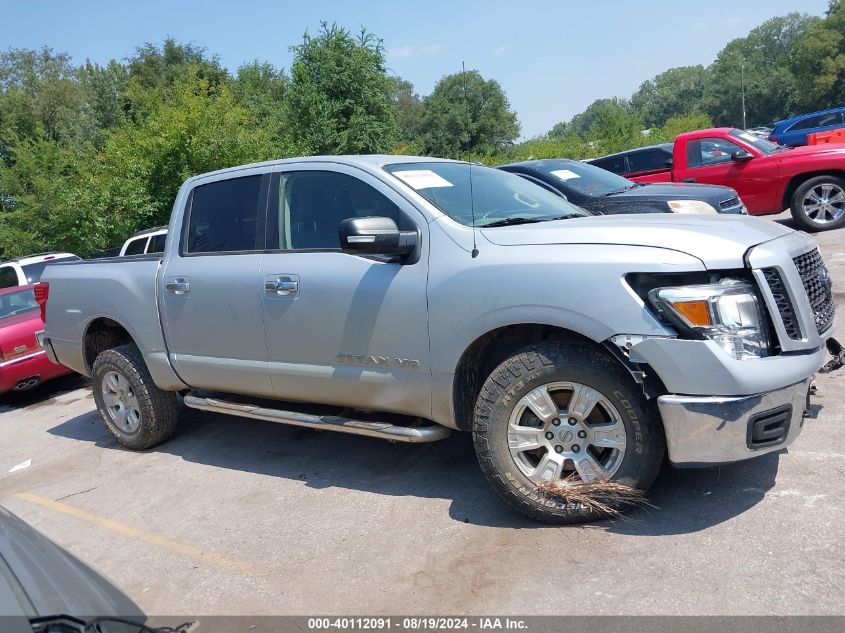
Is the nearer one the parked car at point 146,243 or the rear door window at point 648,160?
the parked car at point 146,243

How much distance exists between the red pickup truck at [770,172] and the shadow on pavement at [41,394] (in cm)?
992

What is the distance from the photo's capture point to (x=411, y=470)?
4.61 meters

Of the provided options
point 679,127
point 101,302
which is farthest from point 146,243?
point 679,127

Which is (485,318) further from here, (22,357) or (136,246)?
(136,246)

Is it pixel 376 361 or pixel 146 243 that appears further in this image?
pixel 146 243

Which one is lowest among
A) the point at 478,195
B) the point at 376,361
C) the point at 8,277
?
the point at 376,361

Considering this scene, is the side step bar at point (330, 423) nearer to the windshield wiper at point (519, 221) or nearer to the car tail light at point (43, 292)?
the windshield wiper at point (519, 221)

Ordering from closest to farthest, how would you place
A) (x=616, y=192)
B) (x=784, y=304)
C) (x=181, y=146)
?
(x=784, y=304) < (x=616, y=192) < (x=181, y=146)

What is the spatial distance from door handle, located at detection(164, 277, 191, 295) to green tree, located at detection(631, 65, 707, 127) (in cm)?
11167

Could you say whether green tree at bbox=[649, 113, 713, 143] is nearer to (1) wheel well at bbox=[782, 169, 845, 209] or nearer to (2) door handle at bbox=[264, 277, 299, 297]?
(1) wheel well at bbox=[782, 169, 845, 209]

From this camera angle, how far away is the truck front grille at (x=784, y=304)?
10.8 feet

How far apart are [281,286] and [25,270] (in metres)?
9.28

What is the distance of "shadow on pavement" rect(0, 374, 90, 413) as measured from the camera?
8.63 metres

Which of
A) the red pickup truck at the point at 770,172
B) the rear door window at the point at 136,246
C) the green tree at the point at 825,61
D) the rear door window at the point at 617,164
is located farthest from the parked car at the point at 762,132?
the green tree at the point at 825,61
